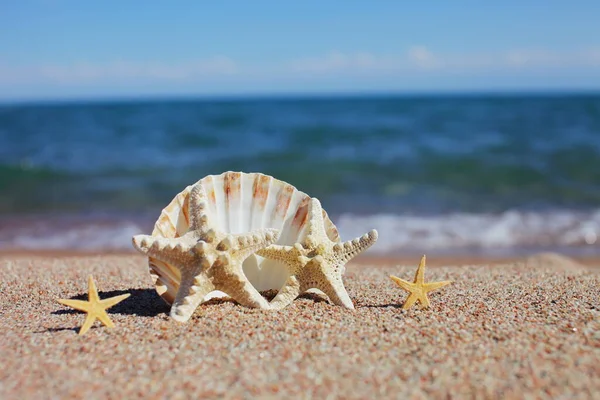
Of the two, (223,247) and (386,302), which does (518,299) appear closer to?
(386,302)

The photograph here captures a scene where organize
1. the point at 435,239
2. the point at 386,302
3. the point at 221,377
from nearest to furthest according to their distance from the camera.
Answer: the point at 221,377 → the point at 386,302 → the point at 435,239

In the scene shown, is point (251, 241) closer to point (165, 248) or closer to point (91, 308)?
point (165, 248)

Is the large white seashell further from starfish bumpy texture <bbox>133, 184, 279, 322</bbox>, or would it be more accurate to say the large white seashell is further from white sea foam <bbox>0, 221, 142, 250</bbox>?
white sea foam <bbox>0, 221, 142, 250</bbox>

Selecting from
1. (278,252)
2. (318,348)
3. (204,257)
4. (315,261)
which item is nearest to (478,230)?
(315,261)

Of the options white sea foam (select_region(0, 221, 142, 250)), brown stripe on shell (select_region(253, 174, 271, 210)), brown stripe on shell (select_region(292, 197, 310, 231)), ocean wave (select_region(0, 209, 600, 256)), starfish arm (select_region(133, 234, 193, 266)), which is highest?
brown stripe on shell (select_region(253, 174, 271, 210))

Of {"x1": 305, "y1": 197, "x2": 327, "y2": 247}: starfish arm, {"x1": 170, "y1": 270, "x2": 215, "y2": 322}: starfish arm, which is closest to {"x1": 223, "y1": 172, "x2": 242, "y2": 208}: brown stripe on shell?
{"x1": 305, "y1": 197, "x2": 327, "y2": 247}: starfish arm

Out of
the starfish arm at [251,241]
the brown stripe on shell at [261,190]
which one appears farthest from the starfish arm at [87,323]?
the brown stripe on shell at [261,190]

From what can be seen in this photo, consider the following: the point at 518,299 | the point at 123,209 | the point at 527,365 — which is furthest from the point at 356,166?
the point at 527,365
